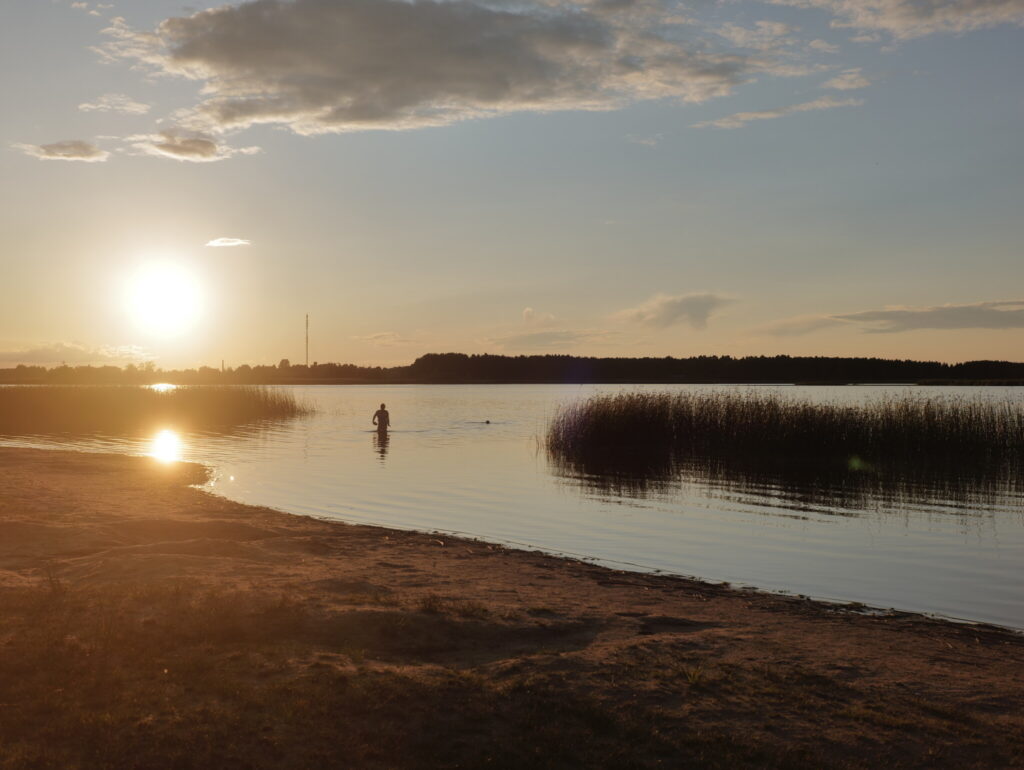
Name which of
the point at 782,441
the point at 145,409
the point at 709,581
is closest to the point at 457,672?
the point at 709,581

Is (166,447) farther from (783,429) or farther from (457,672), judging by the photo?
(457,672)

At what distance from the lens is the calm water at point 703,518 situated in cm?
1427

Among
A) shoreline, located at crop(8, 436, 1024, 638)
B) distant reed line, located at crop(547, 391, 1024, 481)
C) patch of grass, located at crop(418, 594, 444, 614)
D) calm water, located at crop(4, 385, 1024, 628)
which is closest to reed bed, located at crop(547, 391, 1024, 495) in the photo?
distant reed line, located at crop(547, 391, 1024, 481)

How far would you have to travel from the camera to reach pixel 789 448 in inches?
1351

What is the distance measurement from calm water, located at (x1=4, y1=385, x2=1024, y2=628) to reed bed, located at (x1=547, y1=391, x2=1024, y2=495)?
6.71 feet

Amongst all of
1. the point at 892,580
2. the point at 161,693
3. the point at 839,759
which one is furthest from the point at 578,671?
the point at 892,580

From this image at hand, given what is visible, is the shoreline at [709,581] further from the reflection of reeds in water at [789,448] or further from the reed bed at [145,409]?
the reed bed at [145,409]

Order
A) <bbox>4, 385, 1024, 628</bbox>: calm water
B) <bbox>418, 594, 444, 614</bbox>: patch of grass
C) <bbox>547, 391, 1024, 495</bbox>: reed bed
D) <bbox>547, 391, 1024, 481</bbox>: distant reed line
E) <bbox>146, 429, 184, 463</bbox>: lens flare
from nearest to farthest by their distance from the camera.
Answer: <bbox>418, 594, 444, 614</bbox>: patch of grass
<bbox>4, 385, 1024, 628</bbox>: calm water
<bbox>547, 391, 1024, 495</bbox>: reed bed
<bbox>547, 391, 1024, 481</bbox>: distant reed line
<bbox>146, 429, 184, 463</bbox>: lens flare

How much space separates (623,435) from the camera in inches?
1436

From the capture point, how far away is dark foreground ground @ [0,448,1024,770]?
611 centimetres

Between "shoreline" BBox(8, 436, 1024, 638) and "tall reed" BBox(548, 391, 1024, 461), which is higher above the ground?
"tall reed" BBox(548, 391, 1024, 461)

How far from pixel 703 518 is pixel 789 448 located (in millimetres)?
15263

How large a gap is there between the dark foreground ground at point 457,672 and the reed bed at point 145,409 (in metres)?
46.8

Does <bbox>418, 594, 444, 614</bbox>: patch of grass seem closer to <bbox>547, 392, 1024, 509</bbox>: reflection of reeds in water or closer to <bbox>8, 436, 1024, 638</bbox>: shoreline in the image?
<bbox>8, 436, 1024, 638</bbox>: shoreline
